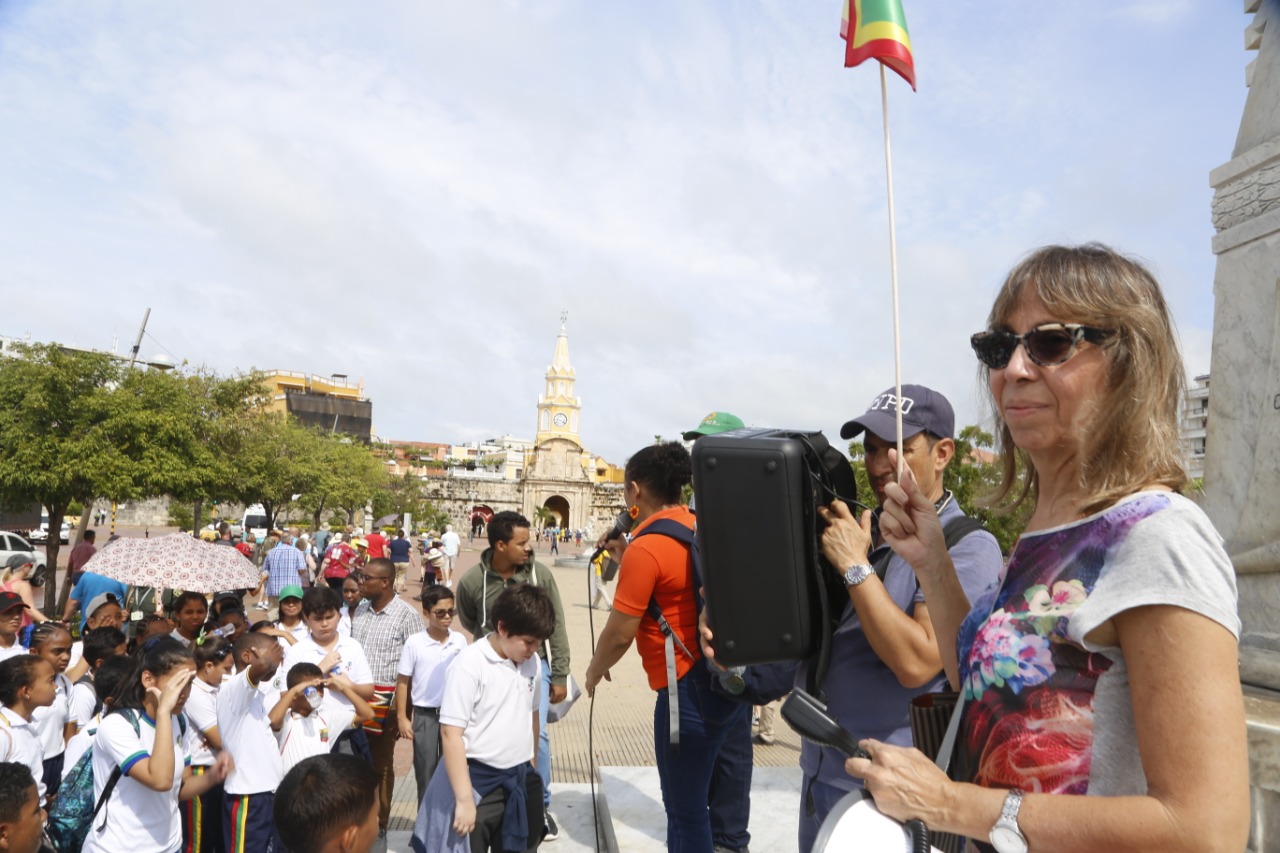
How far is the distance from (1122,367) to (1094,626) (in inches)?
18.0

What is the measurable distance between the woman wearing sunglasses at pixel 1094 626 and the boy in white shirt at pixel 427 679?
3.88 metres

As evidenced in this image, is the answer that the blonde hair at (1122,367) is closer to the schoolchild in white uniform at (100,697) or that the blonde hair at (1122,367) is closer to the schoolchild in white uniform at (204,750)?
the schoolchild in white uniform at (100,697)

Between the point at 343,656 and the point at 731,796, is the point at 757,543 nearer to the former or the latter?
the point at 731,796

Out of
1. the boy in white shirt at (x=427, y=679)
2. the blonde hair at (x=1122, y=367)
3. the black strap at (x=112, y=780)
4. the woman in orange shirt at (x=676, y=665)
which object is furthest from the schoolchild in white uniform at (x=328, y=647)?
the blonde hair at (x=1122, y=367)

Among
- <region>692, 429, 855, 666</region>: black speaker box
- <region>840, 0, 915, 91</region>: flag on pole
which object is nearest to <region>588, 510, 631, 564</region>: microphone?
<region>692, 429, 855, 666</region>: black speaker box

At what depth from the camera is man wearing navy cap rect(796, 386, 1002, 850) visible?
7.37 ft

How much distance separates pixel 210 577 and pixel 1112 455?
28.0ft

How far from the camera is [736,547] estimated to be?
7.40ft

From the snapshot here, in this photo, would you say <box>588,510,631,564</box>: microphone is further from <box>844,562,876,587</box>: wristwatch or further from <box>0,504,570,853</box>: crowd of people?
<box>844,562,876,587</box>: wristwatch

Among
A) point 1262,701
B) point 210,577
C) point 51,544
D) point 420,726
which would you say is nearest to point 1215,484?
point 1262,701

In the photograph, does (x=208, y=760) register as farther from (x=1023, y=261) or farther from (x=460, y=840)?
(x=1023, y=261)

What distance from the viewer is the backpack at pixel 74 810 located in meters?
3.83

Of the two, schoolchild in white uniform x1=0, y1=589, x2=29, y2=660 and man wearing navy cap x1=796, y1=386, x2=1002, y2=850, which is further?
schoolchild in white uniform x1=0, y1=589, x2=29, y2=660

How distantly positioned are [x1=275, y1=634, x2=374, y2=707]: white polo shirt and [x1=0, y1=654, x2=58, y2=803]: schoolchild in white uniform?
113 centimetres
